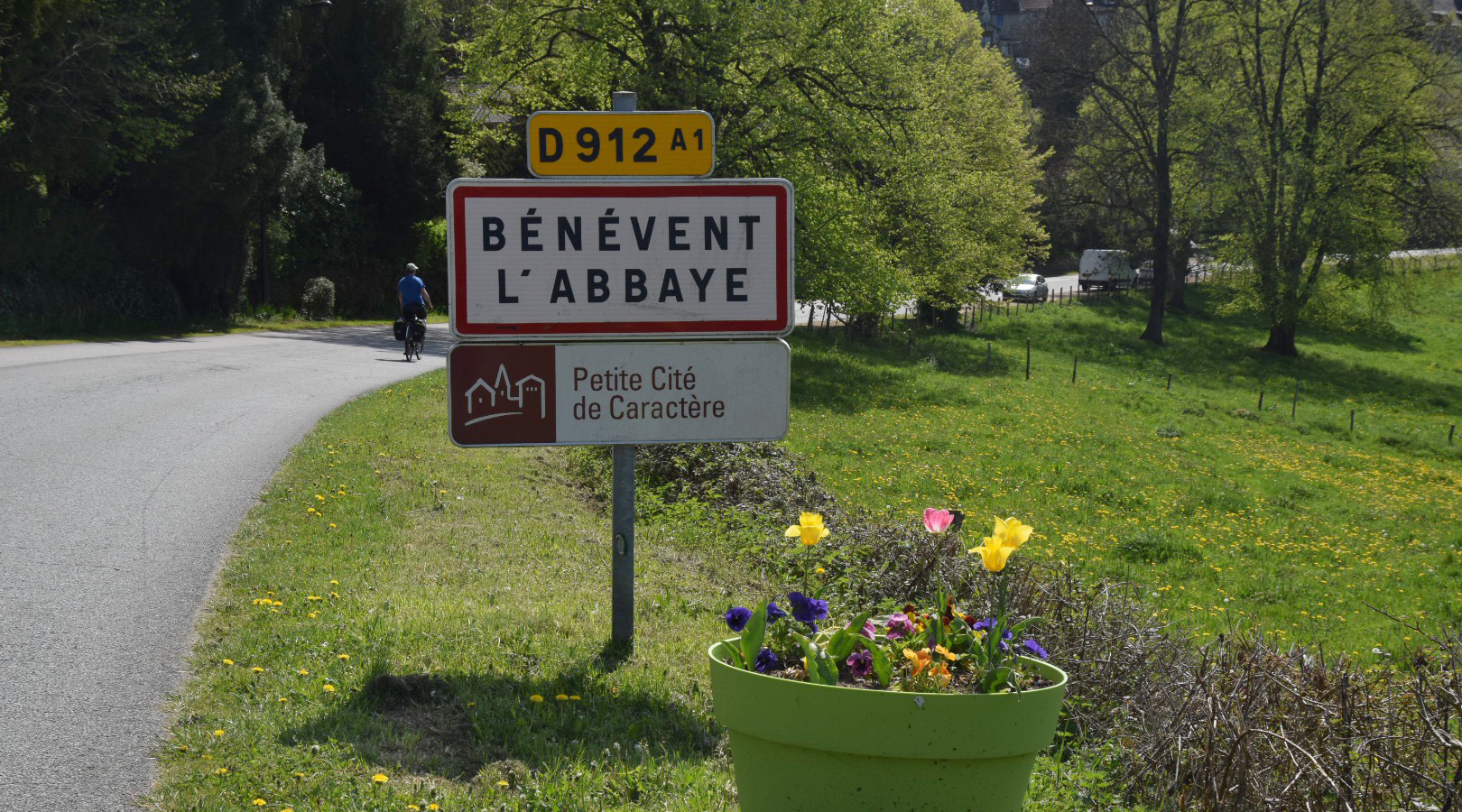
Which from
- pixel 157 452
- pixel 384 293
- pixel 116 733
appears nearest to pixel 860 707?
pixel 116 733

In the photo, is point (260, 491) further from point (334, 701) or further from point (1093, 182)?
point (1093, 182)

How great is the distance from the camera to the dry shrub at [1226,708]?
409 cm

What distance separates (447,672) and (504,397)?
3.90 feet

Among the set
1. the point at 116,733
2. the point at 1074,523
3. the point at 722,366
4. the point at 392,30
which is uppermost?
the point at 392,30

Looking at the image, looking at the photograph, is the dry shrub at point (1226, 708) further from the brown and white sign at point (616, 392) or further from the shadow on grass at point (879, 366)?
the shadow on grass at point (879, 366)

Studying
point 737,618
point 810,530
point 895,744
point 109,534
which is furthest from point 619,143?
point 109,534

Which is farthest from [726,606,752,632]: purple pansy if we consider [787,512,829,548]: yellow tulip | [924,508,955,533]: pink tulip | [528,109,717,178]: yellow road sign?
[528,109,717,178]: yellow road sign

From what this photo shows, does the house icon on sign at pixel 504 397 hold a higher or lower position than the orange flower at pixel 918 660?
higher

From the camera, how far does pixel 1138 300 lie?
176ft

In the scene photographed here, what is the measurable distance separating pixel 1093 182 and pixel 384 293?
2550cm

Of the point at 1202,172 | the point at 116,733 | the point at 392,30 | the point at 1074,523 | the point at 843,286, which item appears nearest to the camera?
the point at 116,733

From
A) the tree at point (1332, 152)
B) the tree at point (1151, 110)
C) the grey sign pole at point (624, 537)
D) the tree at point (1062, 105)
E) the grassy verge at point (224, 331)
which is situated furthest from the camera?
the tree at point (1062, 105)

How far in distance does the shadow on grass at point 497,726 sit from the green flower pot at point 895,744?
1251 mm

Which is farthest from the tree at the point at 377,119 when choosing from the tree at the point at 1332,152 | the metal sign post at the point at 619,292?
the metal sign post at the point at 619,292
